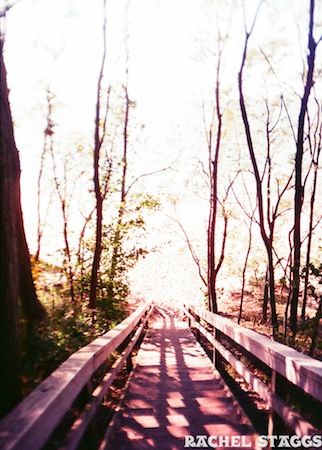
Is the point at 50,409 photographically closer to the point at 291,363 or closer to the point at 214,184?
the point at 291,363

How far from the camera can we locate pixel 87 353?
3.44 meters

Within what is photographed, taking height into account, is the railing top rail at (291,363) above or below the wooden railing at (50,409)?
above

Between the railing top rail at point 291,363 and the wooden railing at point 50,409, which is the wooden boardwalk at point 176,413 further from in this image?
the railing top rail at point 291,363

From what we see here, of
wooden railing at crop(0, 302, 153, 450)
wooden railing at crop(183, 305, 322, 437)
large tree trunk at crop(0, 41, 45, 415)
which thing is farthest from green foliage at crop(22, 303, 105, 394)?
wooden railing at crop(183, 305, 322, 437)

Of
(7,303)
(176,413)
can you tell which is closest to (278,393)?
(176,413)

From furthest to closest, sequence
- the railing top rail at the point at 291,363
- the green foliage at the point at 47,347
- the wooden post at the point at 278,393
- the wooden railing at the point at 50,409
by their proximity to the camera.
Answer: the green foliage at the point at 47,347
the wooden post at the point at 278,393
the railing top rail at the point at 291,363
the wooden railing at the point at 50,409

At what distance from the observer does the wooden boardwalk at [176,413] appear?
3.42 meters

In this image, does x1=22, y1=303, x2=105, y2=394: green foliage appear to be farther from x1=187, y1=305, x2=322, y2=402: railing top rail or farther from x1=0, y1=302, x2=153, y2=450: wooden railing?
x1=187, y1=305, x2=322, y2=402: railing top rail

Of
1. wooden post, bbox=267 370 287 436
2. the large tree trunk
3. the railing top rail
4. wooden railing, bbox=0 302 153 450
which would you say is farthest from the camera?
wooden post, bbox=267 370 287 436

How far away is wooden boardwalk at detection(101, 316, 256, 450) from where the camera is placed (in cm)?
342

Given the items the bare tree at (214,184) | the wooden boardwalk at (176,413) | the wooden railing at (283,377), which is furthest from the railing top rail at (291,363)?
the bare tree at (214,184)

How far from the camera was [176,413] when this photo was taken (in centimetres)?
417

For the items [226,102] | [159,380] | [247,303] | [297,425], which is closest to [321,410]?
[159,380]

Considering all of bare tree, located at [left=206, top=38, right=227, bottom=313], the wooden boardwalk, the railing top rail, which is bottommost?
the wooden boardwalk
